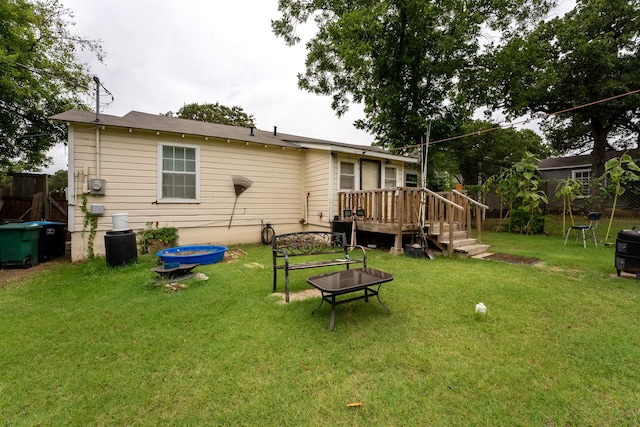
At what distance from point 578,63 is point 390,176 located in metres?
12.1

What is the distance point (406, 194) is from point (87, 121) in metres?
7.78

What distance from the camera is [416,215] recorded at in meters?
6.80

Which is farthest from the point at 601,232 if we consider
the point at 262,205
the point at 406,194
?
the point at 262,205

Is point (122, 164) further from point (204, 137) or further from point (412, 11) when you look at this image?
point (412, 11)

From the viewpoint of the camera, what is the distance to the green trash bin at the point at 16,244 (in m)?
5.42

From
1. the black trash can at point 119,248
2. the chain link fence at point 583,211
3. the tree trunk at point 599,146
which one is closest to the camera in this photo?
the black trash can at point 119,248

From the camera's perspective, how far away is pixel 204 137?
7.43 metres

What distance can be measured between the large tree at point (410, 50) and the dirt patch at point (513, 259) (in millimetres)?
5833

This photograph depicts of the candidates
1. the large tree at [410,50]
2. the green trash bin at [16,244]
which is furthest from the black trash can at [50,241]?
the large tree at [410,50]

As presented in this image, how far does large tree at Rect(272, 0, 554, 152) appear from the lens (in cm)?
971

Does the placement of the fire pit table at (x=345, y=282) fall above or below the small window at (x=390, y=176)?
below

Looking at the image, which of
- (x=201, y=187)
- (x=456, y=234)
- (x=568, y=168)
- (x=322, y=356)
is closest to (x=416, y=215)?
(x=456, y=234)

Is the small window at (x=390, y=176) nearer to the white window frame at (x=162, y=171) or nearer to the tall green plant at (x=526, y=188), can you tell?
the tall green plant at (x=526, y=188)

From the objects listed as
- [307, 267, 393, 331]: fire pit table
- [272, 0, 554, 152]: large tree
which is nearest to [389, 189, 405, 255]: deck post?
[307, 267, 393, 331]: fire pit table
